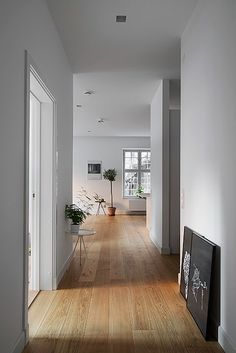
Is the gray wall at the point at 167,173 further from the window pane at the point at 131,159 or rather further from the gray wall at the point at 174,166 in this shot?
the window pane at the point at 131,159

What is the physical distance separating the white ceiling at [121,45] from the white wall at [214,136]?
0.40 meters

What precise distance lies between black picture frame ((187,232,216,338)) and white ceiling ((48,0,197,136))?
2.26 meters

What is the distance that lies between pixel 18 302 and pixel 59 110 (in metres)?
2.40

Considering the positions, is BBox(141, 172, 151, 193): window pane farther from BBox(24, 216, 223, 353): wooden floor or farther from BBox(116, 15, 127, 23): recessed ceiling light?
BBox(116, 15, 127, 23): recessed ceiling light

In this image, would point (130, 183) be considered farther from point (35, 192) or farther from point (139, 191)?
point (35, 192)

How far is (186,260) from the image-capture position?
334 centimetres

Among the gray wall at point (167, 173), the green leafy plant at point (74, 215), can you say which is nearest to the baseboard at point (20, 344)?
the green leafy plant at point (74, 215)

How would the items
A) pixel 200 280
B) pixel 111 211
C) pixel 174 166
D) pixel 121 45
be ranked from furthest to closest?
pixel 111 211
pixel 174 166
pixel 121 45
pixel 200 280

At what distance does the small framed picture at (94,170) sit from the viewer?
40.5 feet

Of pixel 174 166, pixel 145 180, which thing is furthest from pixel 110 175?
pixel 174 166

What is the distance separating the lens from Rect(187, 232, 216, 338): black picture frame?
2531 mm

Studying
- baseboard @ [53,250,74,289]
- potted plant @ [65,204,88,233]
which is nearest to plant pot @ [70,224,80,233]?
potted plant @ [65,204,88,233]

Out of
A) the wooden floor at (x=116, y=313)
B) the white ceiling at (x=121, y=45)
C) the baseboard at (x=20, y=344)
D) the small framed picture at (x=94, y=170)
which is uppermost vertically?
the white ceiling at (x=121, y=45)

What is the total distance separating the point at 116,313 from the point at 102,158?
31.5 feet
